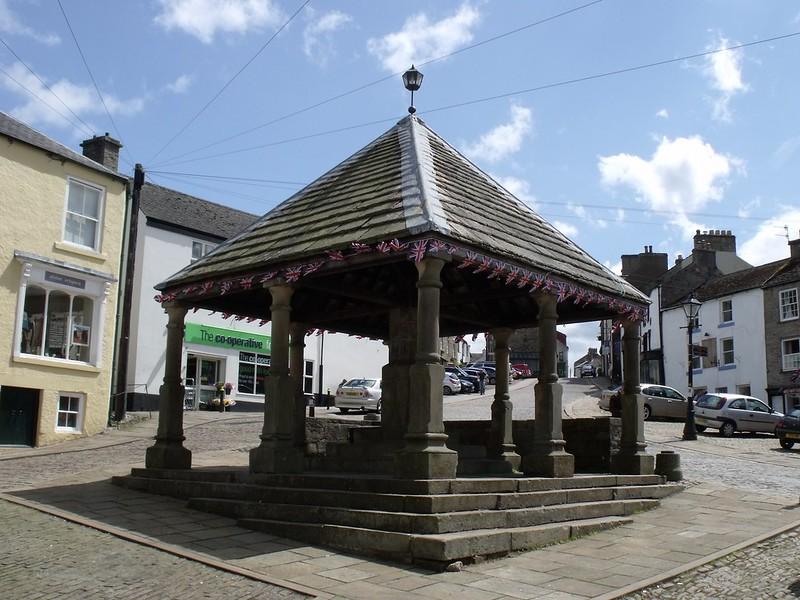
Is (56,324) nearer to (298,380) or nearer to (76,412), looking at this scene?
(76,412)

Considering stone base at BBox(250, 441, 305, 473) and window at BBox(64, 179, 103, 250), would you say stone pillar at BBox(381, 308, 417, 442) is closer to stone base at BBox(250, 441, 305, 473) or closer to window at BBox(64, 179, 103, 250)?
stone base at BBox(250, 441, 305, 473)

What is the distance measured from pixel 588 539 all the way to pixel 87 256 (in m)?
17.7

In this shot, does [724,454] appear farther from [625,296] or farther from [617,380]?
[617,380]

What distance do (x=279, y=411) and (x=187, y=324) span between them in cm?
2094

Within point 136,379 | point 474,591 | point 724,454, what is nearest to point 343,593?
point 474,591

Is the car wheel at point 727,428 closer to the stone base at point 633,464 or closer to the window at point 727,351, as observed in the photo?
the window at point 727,351

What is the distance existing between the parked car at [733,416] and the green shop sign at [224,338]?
16.4 meters

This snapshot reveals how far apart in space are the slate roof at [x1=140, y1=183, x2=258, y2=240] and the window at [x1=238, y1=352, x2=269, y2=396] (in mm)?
5117

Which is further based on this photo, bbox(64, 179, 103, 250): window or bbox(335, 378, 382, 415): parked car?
bbox(335, 378, 382, 415): parked car

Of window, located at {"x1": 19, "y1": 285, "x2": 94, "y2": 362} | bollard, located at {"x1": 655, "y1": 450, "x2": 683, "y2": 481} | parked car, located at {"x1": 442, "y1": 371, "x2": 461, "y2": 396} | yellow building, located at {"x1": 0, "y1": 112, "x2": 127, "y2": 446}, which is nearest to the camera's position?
bollard, located at {"x1": 655, "y1": 450, "x2": 683, "y2": 481}

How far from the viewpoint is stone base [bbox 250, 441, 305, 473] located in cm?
980

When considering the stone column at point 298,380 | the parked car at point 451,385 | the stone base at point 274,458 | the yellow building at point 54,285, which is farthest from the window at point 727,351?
the stone base at point 274,458

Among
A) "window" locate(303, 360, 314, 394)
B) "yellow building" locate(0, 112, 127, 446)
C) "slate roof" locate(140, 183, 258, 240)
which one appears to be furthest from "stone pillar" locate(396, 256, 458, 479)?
"window" locate(303, 360, 314, 394)

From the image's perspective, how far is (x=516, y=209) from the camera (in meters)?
12.2
